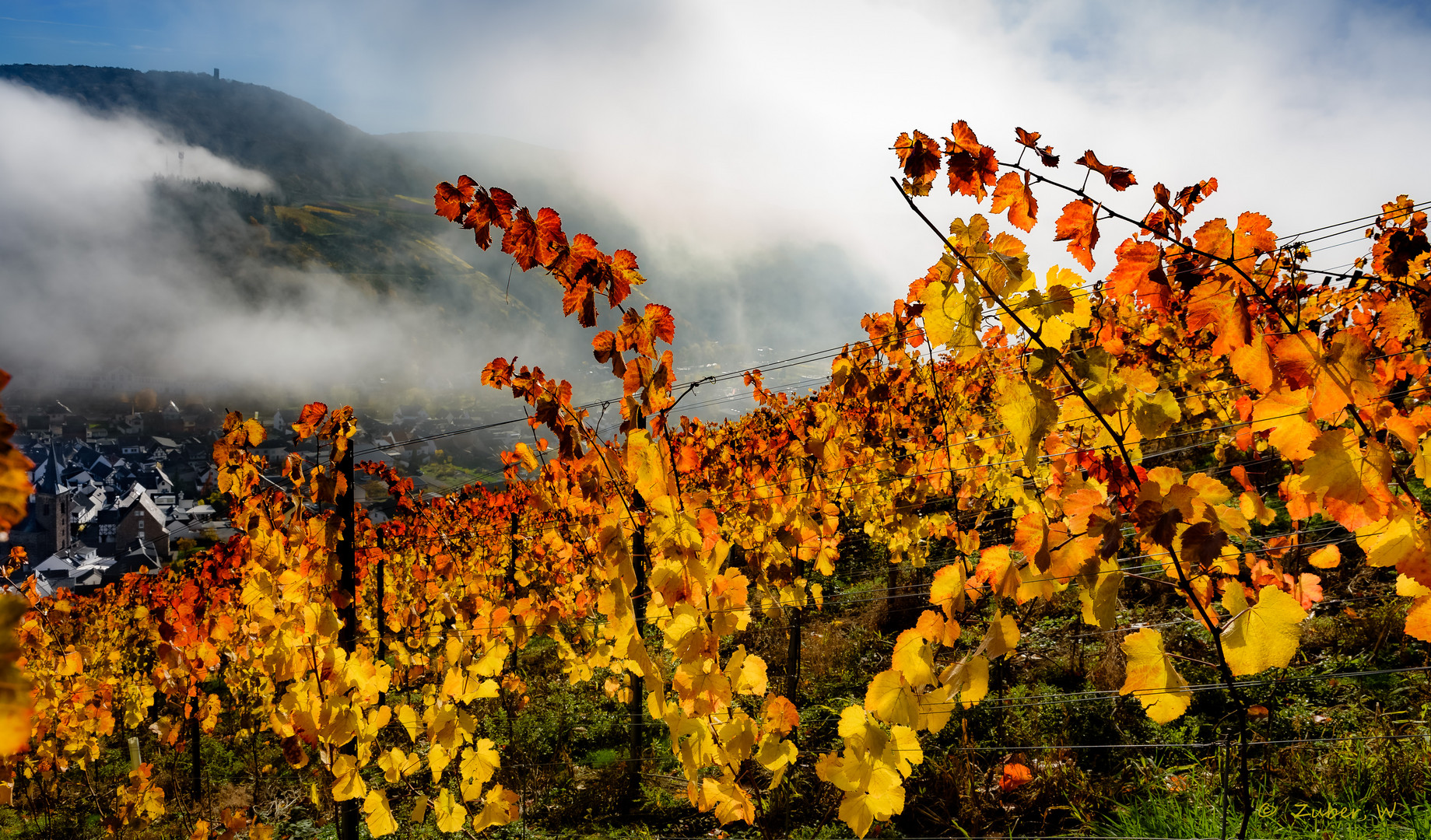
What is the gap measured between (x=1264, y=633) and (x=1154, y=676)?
21cm

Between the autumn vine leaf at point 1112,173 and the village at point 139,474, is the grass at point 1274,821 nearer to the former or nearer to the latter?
the autumn vine leaf at point 1112,173

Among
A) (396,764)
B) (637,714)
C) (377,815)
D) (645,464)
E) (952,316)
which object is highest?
(952,316)

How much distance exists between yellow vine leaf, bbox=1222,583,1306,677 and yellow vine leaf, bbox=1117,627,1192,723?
0.12 meters

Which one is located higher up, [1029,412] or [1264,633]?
[1029,412]

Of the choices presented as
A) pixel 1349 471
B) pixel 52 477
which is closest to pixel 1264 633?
pixel 1349 471

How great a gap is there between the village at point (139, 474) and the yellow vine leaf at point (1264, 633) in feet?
13.1

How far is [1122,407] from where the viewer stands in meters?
1.56

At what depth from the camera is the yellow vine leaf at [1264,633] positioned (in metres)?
1.18

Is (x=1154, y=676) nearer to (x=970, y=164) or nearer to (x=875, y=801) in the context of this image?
(x=875, y=801)

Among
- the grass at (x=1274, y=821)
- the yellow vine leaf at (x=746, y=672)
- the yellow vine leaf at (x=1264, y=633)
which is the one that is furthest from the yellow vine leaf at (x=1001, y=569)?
the grass at (x=1274, y=821)

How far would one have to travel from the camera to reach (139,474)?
80250 mm

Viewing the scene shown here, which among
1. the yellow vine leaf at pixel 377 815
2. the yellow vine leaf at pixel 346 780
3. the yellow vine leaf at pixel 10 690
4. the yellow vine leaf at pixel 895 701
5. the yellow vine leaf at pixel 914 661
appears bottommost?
the yellow vine leaf at pixel 377 815

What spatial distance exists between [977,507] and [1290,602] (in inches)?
175

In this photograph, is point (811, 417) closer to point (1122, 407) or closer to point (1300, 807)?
point (1300, 807)
